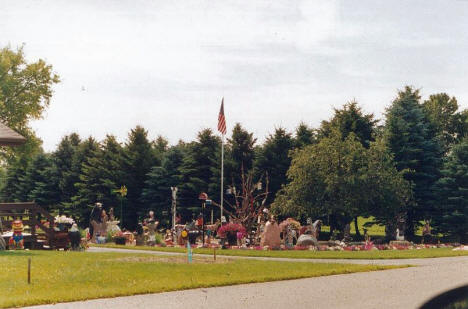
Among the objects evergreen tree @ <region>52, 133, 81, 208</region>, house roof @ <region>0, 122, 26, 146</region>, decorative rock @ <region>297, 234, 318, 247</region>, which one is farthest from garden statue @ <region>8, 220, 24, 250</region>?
evergreen tree @ <region>52, 133, 81, 208</region>

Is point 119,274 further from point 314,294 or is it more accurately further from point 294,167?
point 294,167

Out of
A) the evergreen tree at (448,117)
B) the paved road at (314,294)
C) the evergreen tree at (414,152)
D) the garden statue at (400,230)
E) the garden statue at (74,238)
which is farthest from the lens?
the evergreen tree at (448,117)

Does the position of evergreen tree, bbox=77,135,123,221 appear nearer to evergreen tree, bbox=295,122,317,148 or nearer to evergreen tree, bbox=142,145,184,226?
evergreen tree, bbox=142,145,184,226

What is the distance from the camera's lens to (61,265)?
1794cm

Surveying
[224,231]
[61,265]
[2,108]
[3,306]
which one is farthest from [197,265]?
[2,108]

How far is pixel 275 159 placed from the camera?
46.2 meters

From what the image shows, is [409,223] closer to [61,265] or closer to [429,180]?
[429,180]

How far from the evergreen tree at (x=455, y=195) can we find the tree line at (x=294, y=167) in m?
0.07

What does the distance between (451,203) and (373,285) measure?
2755 centimetres

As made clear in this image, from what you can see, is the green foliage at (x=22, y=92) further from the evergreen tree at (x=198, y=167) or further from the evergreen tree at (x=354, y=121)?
the evergreen tree at (x=354, y=121)

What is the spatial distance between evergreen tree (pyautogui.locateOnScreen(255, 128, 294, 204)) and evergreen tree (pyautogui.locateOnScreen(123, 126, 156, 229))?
1358 centimetres

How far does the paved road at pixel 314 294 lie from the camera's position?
1140cm

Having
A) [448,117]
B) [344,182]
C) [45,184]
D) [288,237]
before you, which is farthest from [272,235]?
[448,117]

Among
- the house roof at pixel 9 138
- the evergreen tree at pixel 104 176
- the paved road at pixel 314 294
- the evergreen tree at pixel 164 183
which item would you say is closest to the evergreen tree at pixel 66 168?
the evergreen tree at pixel 104 176
